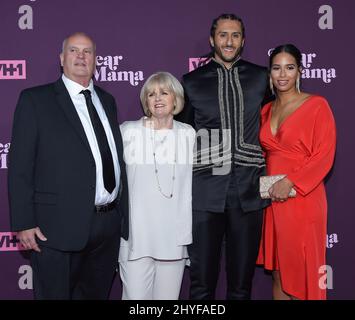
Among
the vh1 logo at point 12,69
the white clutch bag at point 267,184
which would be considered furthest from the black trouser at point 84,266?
the vh1 logo at point 12,69

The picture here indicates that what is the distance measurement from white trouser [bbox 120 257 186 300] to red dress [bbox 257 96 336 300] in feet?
1.94

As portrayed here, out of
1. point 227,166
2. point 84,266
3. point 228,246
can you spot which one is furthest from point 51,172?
point 228,246

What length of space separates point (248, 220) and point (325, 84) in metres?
1.18

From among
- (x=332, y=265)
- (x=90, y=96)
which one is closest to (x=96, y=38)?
(x=90, y=96)

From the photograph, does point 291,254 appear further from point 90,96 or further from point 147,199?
point 90,96

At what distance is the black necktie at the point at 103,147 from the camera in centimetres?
238

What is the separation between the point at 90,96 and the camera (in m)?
2.46

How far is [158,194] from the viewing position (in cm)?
256

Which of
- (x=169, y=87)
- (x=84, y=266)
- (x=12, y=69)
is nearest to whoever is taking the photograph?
(x=84, y=266)

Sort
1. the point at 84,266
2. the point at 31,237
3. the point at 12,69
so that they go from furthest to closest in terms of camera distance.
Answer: the point at 12,69 < the point at 84,266 < the point at 31,237

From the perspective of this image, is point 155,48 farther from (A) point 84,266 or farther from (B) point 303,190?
(A) point 84,266

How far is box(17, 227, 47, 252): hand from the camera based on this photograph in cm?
228

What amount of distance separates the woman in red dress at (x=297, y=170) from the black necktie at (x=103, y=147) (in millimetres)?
857

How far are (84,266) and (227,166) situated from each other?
91cm
